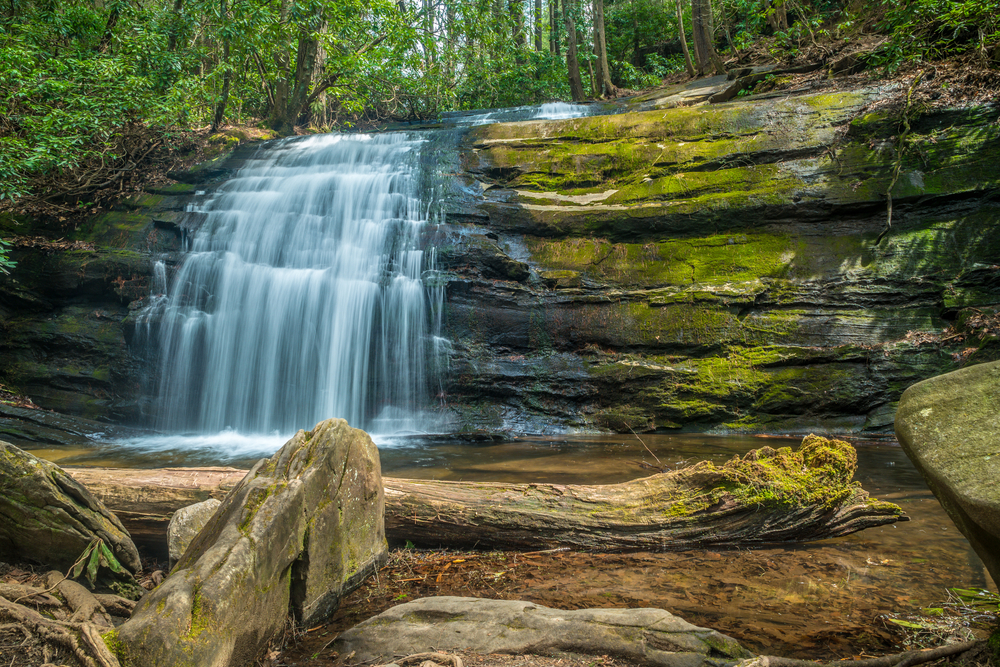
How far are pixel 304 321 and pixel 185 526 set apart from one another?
6.53 m

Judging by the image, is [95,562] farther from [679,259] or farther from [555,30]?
[555,30]

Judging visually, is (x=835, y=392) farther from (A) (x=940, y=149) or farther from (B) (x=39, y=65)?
(B) (x=39, y=65)

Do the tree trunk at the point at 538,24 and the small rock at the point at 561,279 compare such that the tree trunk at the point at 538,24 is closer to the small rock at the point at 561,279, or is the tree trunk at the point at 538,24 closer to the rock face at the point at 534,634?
the small rock at the point at 561,279

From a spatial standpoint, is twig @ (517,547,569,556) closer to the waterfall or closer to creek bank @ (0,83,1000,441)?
creek bank @ (0,83,1000,441)

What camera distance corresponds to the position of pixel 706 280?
8508 mm

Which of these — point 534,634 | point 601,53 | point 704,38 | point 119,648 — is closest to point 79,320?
point 119,648

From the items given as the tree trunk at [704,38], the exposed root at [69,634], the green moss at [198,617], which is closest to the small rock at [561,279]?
the green moss at [198,617]

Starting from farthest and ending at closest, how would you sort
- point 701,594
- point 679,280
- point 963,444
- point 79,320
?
point 79,320, point 679,280, point 701,594, point 963,444

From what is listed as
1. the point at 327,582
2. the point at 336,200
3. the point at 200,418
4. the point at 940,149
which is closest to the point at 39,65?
the point at 336,200

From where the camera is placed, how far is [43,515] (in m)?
2.81

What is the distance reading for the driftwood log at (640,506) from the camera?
11.4 feet

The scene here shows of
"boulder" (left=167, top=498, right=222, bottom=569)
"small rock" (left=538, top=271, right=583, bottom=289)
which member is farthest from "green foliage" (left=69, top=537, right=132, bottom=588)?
"small rock" (left=538, top=271, right=583, bottom=289)

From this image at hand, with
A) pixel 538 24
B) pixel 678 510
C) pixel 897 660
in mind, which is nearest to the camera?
pixel 897 660

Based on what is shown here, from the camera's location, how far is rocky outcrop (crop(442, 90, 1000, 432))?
25.1ft
